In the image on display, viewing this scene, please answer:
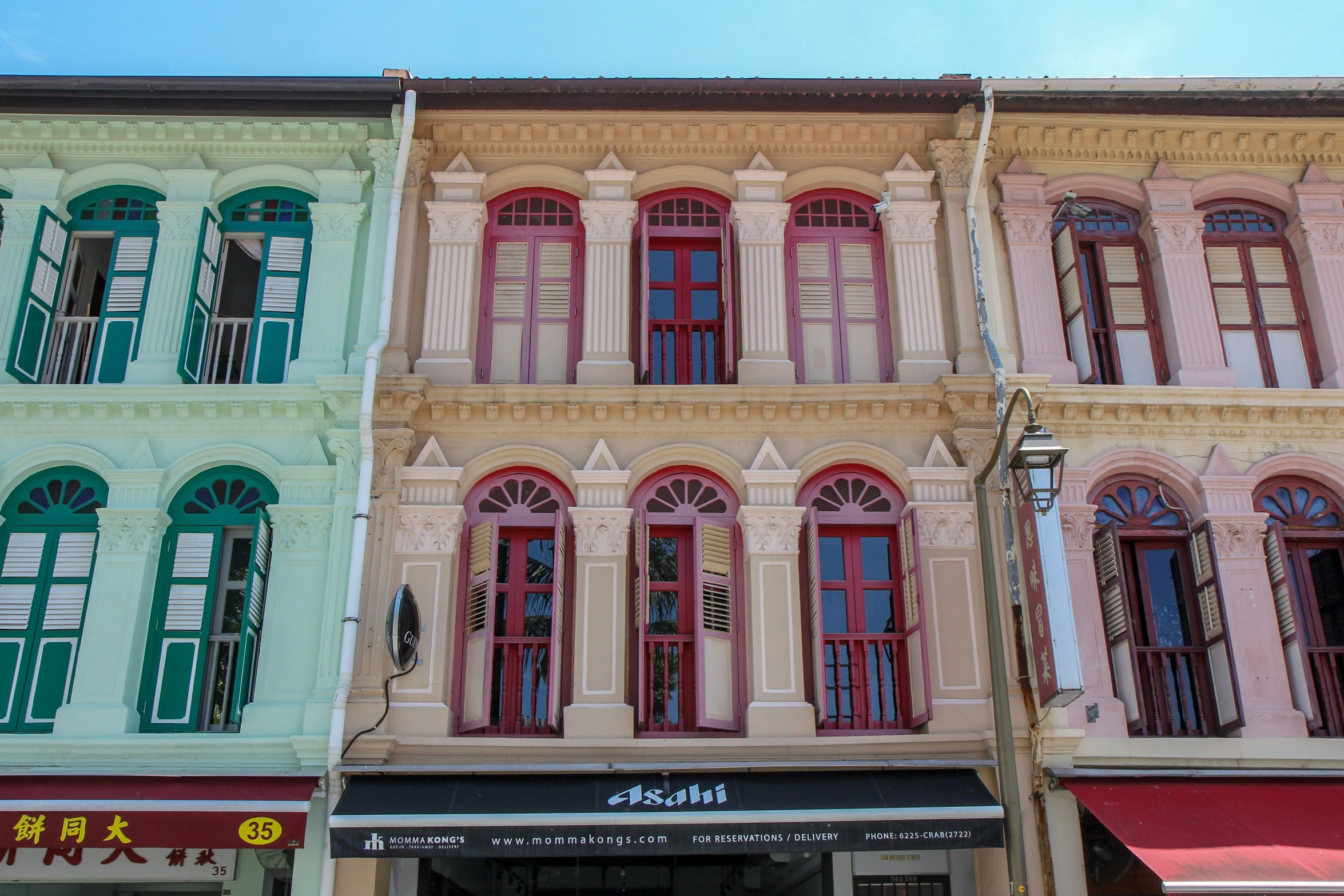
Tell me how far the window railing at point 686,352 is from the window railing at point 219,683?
14.9ft

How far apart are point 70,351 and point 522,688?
5.65 meters

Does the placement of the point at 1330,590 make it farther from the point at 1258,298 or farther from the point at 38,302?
the point at 38,302

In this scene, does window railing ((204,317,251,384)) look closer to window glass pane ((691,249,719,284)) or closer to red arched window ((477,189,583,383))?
red arched window ((477,189,583,383))

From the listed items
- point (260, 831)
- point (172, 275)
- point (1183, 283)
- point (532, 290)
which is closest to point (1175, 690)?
point (1183, 283)

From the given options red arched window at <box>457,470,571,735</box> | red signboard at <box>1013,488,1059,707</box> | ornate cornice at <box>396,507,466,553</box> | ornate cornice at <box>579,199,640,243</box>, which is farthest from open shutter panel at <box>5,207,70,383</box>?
red signboard at <box>1013,488,1059,707</box>

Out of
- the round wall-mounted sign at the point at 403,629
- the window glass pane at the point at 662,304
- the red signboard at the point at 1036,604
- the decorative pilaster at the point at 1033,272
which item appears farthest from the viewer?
the window glass pane at the point at 662,304

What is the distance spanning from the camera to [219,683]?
1040cm

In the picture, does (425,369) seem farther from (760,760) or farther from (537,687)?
(760,760)

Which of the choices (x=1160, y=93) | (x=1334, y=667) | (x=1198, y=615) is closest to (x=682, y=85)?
(x=1160, y=93)

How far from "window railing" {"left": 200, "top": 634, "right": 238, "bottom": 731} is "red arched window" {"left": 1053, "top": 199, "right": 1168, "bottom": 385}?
829 centimetres

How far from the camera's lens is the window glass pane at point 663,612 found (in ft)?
34.9

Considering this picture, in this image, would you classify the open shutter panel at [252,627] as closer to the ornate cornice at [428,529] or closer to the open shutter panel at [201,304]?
the ornate cornice at [428,529]

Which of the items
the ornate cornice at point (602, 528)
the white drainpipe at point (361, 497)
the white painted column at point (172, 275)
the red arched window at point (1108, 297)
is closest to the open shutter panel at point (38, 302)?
the white painted column at point (172, 275)

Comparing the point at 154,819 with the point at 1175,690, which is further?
the point at 1175,690
